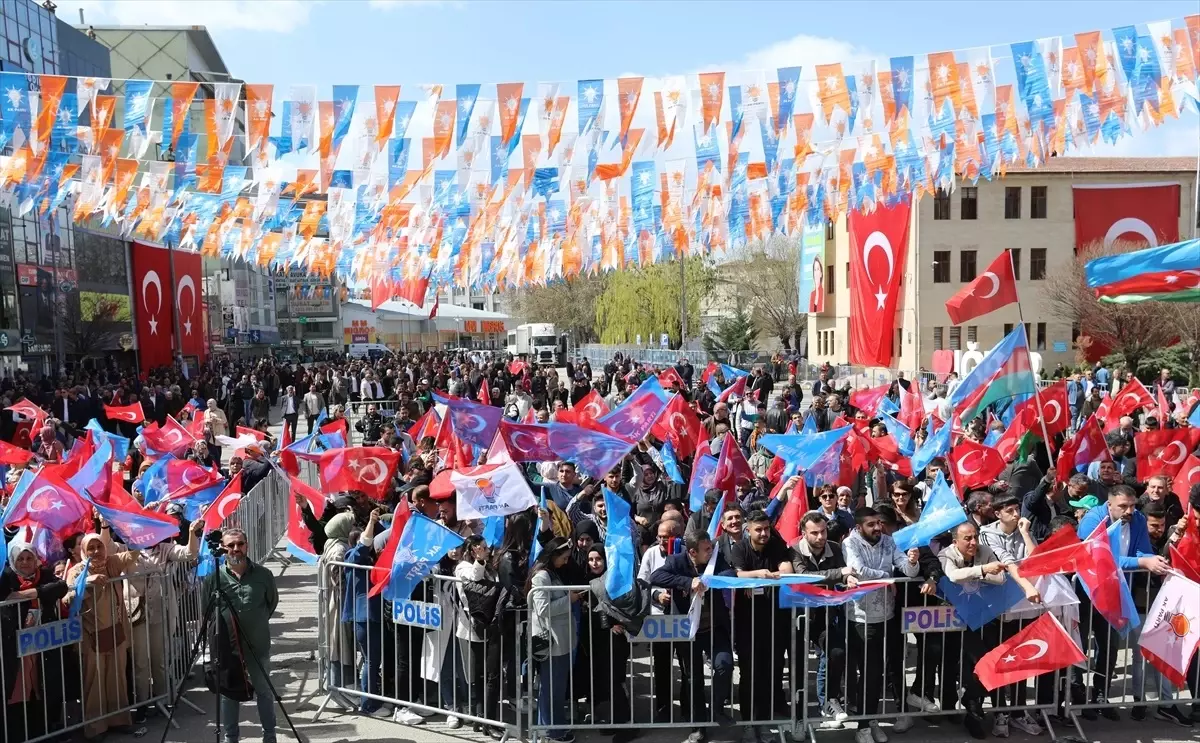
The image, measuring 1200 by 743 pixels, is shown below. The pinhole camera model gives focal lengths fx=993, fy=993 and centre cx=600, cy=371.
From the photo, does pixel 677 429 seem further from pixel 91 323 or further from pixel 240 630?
pixel 91 323

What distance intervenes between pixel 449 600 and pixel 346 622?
1079mm

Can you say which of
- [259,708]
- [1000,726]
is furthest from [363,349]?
[1000,726]

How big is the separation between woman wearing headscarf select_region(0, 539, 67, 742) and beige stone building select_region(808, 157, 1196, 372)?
3855 cm

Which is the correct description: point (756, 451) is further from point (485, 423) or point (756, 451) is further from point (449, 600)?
point (449, 600)

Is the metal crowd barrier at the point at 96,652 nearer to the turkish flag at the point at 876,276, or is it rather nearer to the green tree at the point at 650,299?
the turkish flag at the point at 876,276

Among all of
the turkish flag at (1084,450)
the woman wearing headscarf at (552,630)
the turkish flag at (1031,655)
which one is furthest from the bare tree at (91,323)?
the turkish flag at (1031,655)

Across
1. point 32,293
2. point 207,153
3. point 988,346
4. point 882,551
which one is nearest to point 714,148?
point 207,153

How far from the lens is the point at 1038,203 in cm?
4247

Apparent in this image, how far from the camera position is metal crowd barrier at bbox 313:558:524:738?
6.82m

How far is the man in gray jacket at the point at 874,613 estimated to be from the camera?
6.65m

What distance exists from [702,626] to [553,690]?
3.57 ft

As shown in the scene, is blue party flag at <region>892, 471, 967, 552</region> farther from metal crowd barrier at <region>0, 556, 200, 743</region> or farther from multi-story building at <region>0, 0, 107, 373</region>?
multi-story building at <region>0, 0, 107, 373</region>

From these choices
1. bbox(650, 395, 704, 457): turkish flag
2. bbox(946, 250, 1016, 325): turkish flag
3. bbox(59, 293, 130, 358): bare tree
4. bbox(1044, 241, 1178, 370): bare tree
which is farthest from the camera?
bbox(59, 293, 130, 358): bare tree

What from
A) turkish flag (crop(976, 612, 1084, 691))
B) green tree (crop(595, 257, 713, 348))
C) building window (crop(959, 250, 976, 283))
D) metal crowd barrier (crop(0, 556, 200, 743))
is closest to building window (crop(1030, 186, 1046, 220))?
building window (crop(959, 250, 976, 283))
